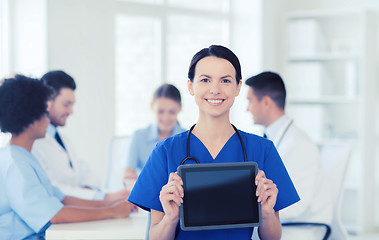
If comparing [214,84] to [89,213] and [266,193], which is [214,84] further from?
[89,213]

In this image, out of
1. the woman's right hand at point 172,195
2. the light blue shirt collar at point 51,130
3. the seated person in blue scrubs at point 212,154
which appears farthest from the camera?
the light blue shirt collar at point 51,130

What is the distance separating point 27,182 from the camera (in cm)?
197

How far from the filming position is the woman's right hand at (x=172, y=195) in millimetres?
1402

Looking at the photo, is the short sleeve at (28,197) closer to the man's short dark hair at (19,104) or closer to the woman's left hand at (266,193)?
the man's short dark hair at (19,104)

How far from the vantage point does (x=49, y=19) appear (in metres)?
3.77

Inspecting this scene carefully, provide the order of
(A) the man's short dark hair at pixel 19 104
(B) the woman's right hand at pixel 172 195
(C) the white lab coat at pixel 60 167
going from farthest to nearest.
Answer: (C) the white lab coat at pixel 60 167 → (A) the man's short dark hair at pixel 19 104 → (B) the woman's right hand at pixel 172 195

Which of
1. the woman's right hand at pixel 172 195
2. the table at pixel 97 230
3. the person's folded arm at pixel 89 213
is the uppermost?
the woman's right hand at pixel 172 195

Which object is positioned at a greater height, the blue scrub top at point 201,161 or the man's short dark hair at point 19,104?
the man's short dark hair at point 19,104

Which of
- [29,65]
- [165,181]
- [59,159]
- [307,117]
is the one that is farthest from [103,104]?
[165,181]

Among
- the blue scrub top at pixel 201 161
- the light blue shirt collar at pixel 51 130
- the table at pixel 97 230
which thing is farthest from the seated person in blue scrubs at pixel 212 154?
the light blue shirt collar at pixel 51 130

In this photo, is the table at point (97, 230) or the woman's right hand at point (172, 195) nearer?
the woman's right hand at point (172, 195)

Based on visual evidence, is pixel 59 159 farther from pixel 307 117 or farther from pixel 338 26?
pixel 338 26

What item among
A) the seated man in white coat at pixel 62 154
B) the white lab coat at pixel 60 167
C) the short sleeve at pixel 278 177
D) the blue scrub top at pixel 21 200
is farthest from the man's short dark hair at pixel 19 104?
the short sleeve at pixel 278 177

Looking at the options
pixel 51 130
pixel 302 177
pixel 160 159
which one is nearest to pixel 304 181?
pixel 302 177
